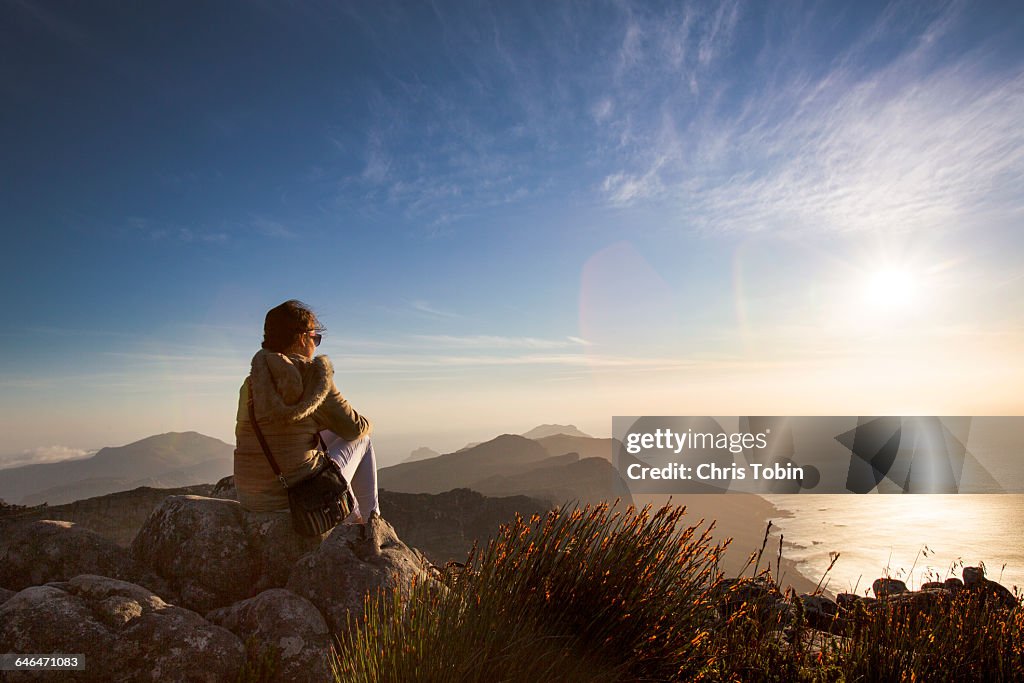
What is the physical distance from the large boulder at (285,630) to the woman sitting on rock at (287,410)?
925mm

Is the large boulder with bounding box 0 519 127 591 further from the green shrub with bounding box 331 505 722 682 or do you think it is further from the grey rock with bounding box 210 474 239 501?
the green shrub with bounding box 331 505 722 682

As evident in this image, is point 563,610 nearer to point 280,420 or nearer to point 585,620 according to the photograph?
point 585,620

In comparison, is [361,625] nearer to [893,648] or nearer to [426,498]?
[893,648]

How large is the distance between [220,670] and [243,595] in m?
1.15

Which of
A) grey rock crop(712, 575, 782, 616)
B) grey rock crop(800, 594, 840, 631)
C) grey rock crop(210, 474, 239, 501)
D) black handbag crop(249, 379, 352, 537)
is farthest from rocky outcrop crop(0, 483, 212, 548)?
grey rock crop(800, 594, 840, 631)

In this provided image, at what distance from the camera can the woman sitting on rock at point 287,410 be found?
440 centimetres

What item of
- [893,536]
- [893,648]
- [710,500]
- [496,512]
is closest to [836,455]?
[710,500]

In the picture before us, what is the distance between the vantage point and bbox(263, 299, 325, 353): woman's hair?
4672 mm

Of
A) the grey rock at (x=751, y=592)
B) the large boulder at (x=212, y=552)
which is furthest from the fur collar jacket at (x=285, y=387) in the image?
the grey rock at (x=751, y=592)

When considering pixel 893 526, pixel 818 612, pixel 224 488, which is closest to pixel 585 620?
pixel 818 612

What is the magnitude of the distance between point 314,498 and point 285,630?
3.38ft

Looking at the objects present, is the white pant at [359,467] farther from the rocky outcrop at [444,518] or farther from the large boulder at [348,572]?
the rocky outcrop at [444,518]

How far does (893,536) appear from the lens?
72.7 metres

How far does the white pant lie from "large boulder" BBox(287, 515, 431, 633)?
44 cm
